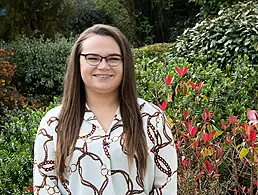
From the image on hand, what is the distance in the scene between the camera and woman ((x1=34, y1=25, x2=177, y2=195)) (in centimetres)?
192

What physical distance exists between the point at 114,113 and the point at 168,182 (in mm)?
335

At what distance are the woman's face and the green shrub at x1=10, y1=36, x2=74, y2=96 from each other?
21.2 ft

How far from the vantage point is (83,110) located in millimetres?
2018

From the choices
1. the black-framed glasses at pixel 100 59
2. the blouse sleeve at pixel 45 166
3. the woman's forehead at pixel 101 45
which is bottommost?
the blouse sleeve at pixel 45 166

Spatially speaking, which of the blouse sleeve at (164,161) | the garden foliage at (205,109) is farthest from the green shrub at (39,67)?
the blouse sleeve at (164,161)

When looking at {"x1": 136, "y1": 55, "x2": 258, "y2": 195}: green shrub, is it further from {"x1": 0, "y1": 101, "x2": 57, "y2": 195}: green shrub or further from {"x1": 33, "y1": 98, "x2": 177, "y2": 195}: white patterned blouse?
{"x1": 0, "y1": 101, "x2": 57, "y2": 195}: green shrub

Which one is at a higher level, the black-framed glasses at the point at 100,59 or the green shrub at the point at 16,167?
the black-framed glasses at the point at 100,59

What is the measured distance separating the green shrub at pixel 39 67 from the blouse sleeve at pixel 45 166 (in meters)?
6.47

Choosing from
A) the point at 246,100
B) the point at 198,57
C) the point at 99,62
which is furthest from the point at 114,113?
the point at 198,57

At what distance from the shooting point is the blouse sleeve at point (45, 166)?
6.35ft

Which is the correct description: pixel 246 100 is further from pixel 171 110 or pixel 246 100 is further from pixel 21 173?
pixel 21 173

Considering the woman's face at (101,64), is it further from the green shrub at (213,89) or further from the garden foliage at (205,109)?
the green shrub at (213,89)

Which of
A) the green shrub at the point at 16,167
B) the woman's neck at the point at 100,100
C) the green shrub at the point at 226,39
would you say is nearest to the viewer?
the woman's neck at the point at 100,100

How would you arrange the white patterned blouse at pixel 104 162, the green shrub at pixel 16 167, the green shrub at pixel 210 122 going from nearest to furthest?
the white patterned blouse at pixel 104 162
the green shrub at pixel 210 122
the green shrub at pixel 16 167
